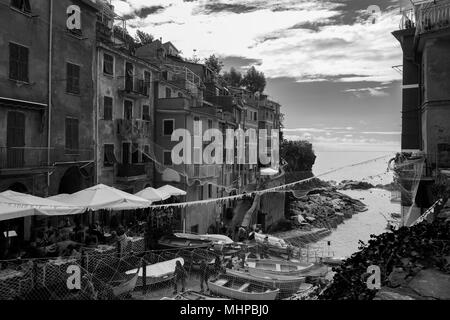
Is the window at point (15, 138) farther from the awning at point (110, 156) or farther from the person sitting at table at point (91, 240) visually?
the awning at point (110, 156)

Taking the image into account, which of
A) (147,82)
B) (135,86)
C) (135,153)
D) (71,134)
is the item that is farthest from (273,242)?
(71,134)

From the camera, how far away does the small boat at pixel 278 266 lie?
983 inches

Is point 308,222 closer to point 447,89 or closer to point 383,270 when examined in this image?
point 447,89

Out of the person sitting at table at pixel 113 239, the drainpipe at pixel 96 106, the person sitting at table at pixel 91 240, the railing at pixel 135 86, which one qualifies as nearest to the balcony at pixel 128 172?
the drainpipe at pixel 96 106

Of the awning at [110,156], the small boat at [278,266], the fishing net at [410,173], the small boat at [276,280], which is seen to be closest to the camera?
the fishing net at [410,173]

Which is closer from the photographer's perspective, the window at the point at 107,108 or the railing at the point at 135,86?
the window at the point at 107,108

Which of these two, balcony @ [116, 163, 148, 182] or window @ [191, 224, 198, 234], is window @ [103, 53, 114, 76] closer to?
balcony @ [116, 163, 148, 182]

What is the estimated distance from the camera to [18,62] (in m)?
21.2

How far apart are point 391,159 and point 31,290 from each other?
816 inches

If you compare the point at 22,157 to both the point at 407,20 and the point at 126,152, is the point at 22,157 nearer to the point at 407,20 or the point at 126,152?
the point at 126,152

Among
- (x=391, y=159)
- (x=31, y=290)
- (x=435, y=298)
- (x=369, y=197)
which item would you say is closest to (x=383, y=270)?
(x=435, y=298)

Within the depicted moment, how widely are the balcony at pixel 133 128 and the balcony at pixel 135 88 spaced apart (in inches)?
85.8

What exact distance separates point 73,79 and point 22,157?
7.20 metres
